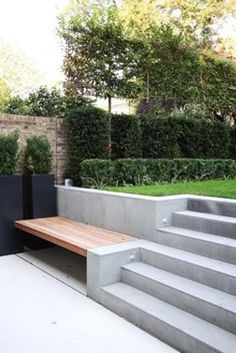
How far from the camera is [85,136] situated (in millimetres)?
6387

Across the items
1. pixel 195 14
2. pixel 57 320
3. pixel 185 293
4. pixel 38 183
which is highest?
pixel 195 14

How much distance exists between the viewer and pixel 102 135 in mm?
6520

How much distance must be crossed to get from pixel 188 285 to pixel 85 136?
375 centimetres

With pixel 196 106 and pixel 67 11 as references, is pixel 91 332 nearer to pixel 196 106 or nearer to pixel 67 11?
pixel 67 11

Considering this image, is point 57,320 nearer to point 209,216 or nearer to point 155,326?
point 155,326

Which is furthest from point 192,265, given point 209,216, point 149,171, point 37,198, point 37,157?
point 149,171

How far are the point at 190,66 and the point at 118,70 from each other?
333 centimetres

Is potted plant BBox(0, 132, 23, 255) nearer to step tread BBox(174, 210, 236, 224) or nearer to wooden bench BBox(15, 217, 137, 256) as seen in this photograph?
wooden bench BBox(15, 217, 137, 256)

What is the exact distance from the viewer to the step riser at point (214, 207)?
3.95 m

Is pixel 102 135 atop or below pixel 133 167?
atop

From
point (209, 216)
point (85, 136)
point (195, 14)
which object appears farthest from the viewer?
point (195, 14)

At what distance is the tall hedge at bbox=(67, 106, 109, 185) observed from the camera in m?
6.38

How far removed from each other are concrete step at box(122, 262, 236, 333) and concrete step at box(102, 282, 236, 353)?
5cm

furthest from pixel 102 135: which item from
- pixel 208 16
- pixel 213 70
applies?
pixel 208 16
